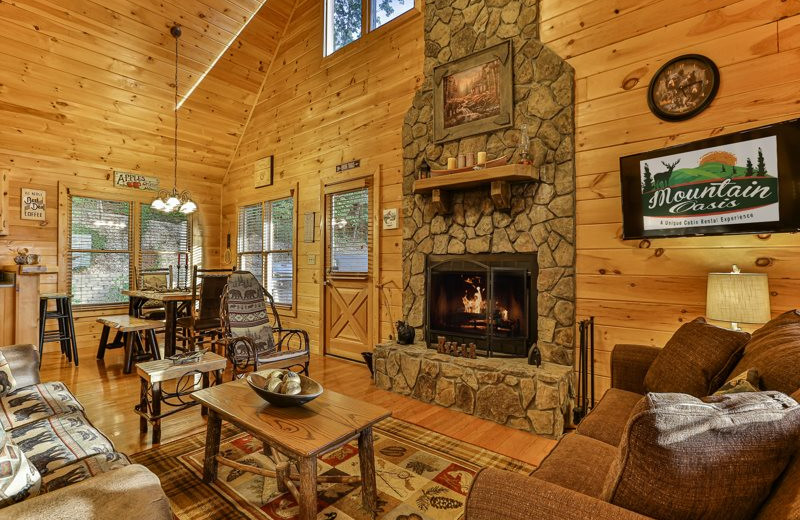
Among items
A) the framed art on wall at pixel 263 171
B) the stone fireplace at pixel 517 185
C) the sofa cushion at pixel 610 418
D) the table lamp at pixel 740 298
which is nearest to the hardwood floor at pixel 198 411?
the sofa cushion at pixel 610 418

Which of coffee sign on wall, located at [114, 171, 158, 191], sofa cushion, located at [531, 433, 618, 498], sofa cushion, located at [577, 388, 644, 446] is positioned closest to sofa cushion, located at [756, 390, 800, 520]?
sofa cushion, located at [531, 433, 618, 498]

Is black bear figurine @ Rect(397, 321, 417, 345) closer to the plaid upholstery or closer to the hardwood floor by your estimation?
the hardwood floor

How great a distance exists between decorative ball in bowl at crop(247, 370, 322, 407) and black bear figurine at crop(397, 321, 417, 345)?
1.84 m

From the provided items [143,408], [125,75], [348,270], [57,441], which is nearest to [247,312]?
[143,408]

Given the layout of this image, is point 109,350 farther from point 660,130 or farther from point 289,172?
point 660,130

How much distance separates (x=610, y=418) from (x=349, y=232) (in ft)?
11.8

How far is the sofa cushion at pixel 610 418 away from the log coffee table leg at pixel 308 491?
3.87ft

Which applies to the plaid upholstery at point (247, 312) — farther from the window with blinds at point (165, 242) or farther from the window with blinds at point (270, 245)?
the window with blinds at point (165, 242)

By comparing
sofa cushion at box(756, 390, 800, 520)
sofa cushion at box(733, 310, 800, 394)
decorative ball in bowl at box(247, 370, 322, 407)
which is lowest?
decorative ball in bowl at box(247, 370, 322, 407)

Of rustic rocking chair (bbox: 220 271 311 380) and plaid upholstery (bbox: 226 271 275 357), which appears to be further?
plaid upholstery (bbox: 226 271 275 357)

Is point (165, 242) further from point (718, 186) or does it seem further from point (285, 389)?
point (718, 186)

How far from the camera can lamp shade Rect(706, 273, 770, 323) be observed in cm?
211

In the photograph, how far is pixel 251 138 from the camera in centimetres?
637

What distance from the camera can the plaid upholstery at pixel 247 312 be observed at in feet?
12.0
